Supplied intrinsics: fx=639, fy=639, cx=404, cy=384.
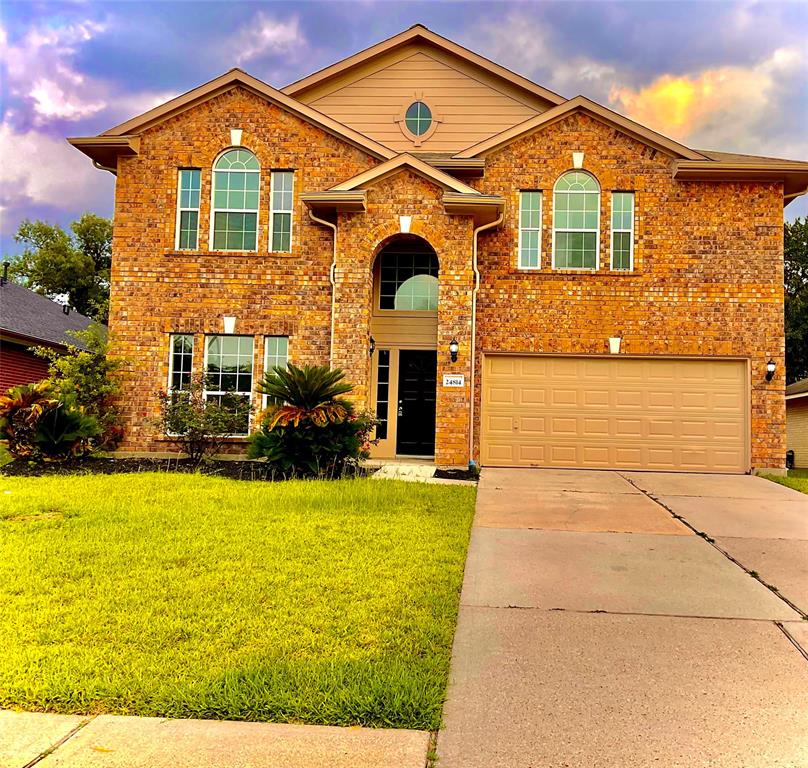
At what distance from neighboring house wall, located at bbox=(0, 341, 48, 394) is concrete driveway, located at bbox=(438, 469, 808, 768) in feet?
50.9

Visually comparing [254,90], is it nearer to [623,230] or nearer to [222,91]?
[222,91]

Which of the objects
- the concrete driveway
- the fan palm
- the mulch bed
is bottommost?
the concrete driveway

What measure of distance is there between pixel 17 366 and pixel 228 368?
8.87 meters

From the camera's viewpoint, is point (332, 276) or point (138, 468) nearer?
point (138, 468)

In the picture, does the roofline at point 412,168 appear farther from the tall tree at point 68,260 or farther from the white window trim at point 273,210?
the tall tree at point 68,260

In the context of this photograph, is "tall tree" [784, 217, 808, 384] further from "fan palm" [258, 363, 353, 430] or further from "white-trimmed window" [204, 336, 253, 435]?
"fan palm" [258, 363, 353, 430]

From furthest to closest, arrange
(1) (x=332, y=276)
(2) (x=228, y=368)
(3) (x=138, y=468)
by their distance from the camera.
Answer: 1. (2) (x=228, y=368)
2. (1) (x=332, y=276)
3. (3) (x=138, y=468)

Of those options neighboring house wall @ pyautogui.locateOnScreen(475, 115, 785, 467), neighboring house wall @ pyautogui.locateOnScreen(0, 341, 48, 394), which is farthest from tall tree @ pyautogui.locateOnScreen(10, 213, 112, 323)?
neighboring house wall @ pyautogui.locateOnScreen(475, 115, 785, 467)

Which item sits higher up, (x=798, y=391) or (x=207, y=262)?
(x=207, y=262)

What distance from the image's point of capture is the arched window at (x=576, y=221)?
13.1 meters

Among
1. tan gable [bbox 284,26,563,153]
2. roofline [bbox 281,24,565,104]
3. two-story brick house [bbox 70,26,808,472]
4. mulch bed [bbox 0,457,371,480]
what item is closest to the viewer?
mulch bed [bbox 0,457,371,480]

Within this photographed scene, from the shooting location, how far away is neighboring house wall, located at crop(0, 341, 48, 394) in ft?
57.1

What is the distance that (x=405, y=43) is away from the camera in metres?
15.2

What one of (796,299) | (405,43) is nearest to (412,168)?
(405,43)
